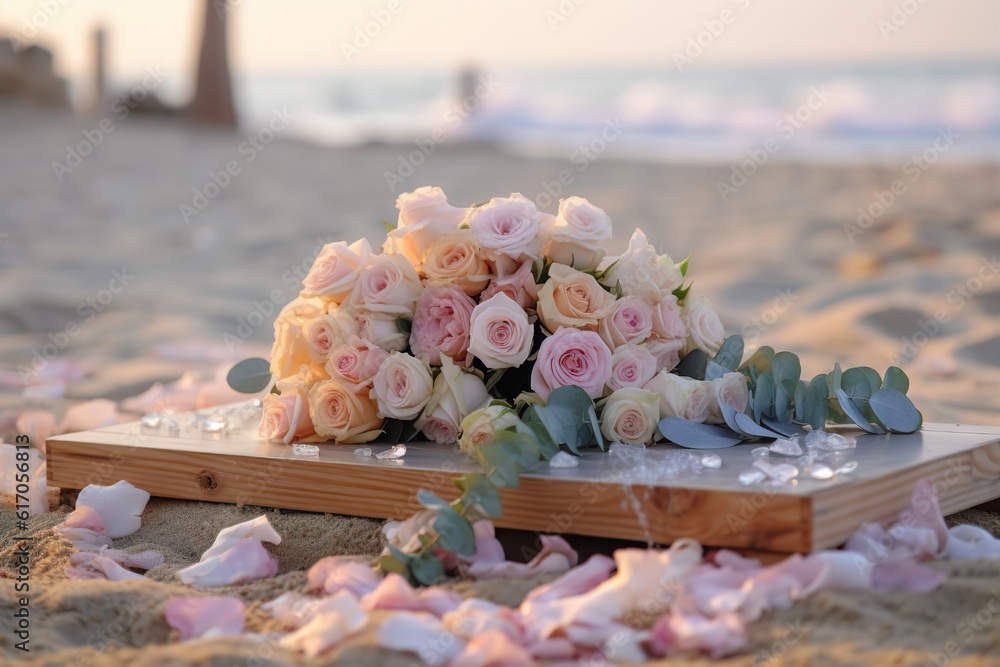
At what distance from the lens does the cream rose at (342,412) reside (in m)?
1.85

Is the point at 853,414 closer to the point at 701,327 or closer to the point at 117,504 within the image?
the point at 701,327

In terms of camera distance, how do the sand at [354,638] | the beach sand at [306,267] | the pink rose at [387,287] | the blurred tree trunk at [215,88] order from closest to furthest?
the sand at [354,638]
the beach sand at [306,267]
the pink rose at [387,287]
the blurred tree trunk at [215,88]

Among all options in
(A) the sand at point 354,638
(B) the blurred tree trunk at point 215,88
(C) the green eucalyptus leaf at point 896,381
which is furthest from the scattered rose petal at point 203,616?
(B) the blurred tree trunk at point 215,88

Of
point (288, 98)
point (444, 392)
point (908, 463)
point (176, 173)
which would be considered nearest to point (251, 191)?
point (176, 173)

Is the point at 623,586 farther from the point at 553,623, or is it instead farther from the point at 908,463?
the point at 908,463

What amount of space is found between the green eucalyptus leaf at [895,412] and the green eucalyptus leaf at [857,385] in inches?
0.8

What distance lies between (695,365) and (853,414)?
1.09ft

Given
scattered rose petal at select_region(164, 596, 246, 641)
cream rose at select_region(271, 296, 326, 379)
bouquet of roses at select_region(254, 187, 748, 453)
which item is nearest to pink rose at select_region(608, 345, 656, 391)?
bouquet of roses at select_region(254, 187, 748, 453)

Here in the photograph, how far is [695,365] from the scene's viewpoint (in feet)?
6.34

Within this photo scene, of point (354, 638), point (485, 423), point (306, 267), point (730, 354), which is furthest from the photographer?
point (306, 267)

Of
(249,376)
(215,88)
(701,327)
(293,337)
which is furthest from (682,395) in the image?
(215,88)

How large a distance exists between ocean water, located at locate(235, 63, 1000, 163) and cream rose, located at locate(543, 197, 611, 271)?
904cm

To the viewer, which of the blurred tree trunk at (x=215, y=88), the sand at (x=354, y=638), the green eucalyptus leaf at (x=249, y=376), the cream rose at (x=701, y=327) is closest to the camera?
the sand at (x=354, y=638)

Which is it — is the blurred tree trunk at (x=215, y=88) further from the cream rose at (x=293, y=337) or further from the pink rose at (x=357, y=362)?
the pink rose at (x=357, y=362)
